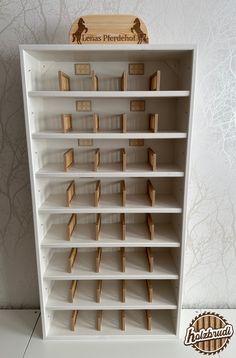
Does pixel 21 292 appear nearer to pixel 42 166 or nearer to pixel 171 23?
pixel 42 166

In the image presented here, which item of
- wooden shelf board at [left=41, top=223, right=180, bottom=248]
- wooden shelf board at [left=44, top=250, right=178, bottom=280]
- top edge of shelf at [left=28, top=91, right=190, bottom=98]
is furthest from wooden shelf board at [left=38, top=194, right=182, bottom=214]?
top edge of shelf at [left=28, top=91, right=190, bottom=98]

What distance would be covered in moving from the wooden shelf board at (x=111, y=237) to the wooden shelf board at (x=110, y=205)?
0.14 metres

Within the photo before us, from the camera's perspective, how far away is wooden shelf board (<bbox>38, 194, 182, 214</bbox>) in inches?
44.2

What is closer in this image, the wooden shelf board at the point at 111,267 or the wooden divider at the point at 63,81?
the wooden divider at the point at 63,81

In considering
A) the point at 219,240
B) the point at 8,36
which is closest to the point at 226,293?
the point at 219,240

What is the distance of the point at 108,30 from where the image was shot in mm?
1027

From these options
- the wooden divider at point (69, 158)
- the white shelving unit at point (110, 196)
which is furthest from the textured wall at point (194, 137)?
the wooden divider at point (69, 158)

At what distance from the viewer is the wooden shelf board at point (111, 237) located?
1162mm

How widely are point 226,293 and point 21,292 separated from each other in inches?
44.3

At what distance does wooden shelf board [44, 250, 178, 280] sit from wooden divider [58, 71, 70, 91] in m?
0.80

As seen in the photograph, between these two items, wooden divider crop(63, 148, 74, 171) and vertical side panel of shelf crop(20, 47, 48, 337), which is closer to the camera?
vertical side panel of shelf crop(20, 47, 48, 337)

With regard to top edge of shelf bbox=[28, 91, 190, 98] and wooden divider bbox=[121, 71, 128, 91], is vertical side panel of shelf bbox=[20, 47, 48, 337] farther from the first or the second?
wooden divider bbox=[121, 71, 128, 91]

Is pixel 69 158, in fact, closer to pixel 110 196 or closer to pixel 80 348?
pixel 110 196

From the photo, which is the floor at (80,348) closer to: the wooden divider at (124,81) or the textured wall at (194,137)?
the textured wall at (194,137)
